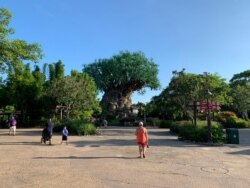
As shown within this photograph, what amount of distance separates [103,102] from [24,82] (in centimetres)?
2437

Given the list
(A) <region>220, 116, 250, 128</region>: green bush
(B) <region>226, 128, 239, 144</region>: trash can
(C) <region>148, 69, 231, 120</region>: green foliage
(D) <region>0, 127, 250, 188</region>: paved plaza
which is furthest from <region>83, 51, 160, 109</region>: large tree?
(D) <region>0, 127, 250, 188</region>: paved plaza

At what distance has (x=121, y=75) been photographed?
2571 inches

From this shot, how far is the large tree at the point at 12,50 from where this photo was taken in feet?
74.4

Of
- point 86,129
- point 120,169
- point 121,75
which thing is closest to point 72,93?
point 86,129

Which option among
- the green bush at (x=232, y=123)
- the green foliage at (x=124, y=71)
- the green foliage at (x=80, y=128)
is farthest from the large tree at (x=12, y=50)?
the green foliage at (x=124, y=71)

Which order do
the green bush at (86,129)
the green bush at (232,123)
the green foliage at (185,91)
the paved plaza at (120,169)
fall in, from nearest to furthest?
the paved plaza at (120,169) → the green bush at (86,129) → the green foliage at (185,91) → the green bush at (232,123)

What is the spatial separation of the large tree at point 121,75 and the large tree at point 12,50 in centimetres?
4031

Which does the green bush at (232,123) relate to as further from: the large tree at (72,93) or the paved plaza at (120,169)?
the paved plaza at (120,169)

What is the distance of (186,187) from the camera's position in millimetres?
9406

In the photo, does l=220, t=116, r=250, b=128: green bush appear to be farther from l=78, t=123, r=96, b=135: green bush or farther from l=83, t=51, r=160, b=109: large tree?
l=83, t=51, r=160, b=109: large tree

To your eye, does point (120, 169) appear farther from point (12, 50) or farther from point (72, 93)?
point (72, 93)

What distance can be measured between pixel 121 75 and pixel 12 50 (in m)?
42.8

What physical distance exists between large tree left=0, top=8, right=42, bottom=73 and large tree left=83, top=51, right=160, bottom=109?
132 ft

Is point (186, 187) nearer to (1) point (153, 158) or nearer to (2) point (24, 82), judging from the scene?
(1) point (153, 158)
